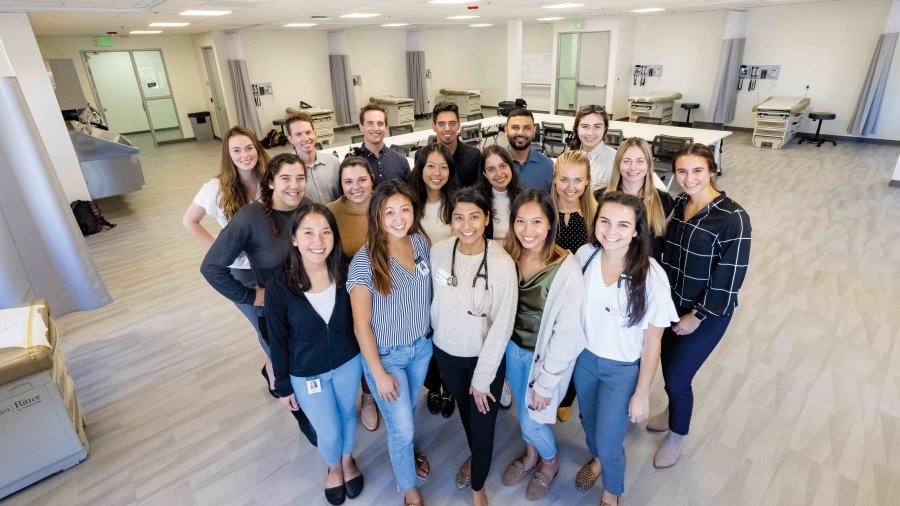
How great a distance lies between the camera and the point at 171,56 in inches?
451

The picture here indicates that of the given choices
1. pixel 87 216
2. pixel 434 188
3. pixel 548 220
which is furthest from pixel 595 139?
pixel 87 216

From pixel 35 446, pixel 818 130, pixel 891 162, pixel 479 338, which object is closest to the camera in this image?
pixel 479 338

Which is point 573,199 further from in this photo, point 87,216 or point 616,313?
point 87,216

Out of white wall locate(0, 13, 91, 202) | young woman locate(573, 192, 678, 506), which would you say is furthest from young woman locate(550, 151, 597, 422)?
white wall locate(0, 13, 91, 202)

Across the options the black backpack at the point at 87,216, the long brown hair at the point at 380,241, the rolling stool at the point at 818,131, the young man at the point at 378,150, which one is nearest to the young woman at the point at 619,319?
the long brown hair at the point at 380,241

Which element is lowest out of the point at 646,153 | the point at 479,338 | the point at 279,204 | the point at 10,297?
the point at 10,297

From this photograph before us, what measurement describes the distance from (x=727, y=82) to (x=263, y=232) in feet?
37.4

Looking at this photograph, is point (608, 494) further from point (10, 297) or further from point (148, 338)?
point (10, 297)

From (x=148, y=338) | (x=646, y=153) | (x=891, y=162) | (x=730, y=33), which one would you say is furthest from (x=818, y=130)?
(x=148, y=338)

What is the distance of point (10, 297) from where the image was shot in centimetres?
305

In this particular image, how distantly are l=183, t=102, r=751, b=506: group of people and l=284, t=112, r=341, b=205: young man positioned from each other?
0.48 meters

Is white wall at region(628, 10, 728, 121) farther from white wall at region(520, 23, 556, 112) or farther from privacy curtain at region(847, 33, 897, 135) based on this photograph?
privacy curtain at region(847, 33, 897, 135)

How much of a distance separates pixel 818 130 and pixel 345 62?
10980 mm

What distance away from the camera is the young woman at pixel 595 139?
2.87 m
